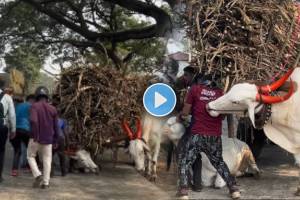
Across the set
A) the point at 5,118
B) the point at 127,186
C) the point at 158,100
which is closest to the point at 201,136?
the point at 158,100

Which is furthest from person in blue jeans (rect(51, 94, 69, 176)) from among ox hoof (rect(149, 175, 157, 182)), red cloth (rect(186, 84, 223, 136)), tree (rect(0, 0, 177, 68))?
tree (rect(0, 0, 177, 68))

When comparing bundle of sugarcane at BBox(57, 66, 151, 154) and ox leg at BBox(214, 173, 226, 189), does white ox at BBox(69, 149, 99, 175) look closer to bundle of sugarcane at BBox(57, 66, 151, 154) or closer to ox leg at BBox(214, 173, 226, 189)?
bundle of sugarcane at BBox(57, 66, 151, 154)

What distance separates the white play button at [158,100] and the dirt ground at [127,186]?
1.47 meters

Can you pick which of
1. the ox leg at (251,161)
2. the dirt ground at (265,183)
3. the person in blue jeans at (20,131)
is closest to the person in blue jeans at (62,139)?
the person in blue jeans at (20,131)

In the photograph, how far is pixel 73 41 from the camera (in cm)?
2059

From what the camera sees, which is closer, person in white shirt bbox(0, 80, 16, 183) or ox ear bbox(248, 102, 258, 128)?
ox ear bbox(248, 102, 258, 128)

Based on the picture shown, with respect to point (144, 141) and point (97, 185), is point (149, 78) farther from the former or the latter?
point (97, 185)

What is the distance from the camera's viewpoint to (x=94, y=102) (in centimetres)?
1073

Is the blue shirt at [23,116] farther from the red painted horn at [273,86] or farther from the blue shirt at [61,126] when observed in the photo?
the red painted horn at [273,86]

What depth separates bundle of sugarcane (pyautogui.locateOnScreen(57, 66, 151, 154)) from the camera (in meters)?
10.7

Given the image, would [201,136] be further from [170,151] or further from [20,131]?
[20,131]

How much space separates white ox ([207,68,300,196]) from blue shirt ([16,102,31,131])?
4311 mm

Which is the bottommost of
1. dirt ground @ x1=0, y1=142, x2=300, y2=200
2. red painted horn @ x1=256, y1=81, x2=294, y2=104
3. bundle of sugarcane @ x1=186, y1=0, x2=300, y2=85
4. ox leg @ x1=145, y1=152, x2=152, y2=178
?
dirt ground @ x1=0, y1=142, x2=300, y2=200

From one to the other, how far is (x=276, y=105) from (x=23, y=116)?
529cm
